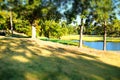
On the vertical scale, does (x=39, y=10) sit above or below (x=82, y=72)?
above

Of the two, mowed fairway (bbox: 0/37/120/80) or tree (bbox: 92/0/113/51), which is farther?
tree (bbox: 92/0/113/51)

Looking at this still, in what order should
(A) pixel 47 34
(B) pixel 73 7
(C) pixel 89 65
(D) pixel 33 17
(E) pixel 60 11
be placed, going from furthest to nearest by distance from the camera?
(A) pixel 47 34, (D) pixel 33 17, (E) pixel 60 11, (B) pixel 73 7, (C) pixel 89 65

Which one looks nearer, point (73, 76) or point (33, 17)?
point (73, 76)

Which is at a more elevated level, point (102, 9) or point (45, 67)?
point (102, 9)

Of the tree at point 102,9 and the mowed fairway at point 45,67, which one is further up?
the tree at point 102,9

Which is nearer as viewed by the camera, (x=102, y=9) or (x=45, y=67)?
(x=45, y=67)

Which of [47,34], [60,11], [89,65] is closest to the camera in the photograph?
[89,65]

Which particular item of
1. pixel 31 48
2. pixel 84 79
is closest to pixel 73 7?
pixel 31 48

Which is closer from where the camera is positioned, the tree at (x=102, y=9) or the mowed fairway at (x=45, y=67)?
the mowed fairway at (x=45, y=67)

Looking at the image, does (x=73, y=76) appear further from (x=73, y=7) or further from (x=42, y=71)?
(x=73, y=7)

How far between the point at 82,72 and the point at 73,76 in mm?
1500

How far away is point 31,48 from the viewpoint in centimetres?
2641

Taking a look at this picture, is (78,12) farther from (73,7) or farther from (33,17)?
(33,17)

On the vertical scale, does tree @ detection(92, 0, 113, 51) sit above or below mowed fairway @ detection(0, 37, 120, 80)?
above
